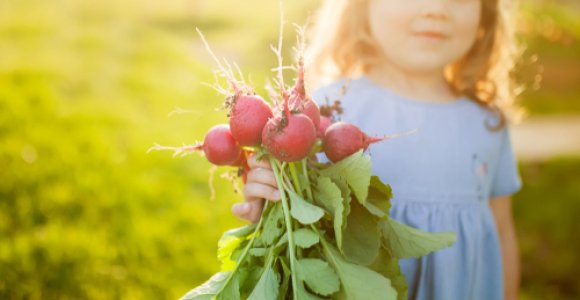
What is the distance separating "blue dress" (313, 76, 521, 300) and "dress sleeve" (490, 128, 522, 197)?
0.36 feet

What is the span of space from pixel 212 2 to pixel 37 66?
271 inches

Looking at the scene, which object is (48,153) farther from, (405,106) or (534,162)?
(534,162)

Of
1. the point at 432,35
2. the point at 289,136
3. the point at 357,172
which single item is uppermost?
the point at 432,35

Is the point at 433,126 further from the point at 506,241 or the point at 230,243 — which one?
the point at 230,243

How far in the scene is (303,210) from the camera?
4.89ft

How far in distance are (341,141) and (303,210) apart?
8.2 inches

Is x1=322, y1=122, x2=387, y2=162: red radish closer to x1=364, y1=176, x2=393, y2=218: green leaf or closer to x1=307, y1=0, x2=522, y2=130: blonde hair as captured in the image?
x1=364, y1=176, x2=393, y2=218: green leaf

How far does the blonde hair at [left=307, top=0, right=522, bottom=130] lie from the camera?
7.97 ft

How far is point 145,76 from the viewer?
6.25 m

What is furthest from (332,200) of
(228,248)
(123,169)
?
(123,169)

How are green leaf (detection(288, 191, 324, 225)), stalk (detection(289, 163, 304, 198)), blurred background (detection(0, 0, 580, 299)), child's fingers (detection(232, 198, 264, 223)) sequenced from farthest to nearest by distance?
blurred background (detection(0, 0, 580, 299)) → child's fingers (detection(232, 198, 264, 223)) → stalk (detection(289, 163, 304, 198)) → green leaf (detection(288, 191, 324, 225))

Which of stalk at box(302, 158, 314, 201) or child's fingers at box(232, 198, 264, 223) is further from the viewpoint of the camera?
child's fingers at box(232, 198, 264, 223)

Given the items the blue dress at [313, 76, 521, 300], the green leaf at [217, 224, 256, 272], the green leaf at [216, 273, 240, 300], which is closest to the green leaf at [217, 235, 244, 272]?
the green leaf at [217, 224, 256, 272]

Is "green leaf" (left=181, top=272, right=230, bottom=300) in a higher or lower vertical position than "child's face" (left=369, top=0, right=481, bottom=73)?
lower
